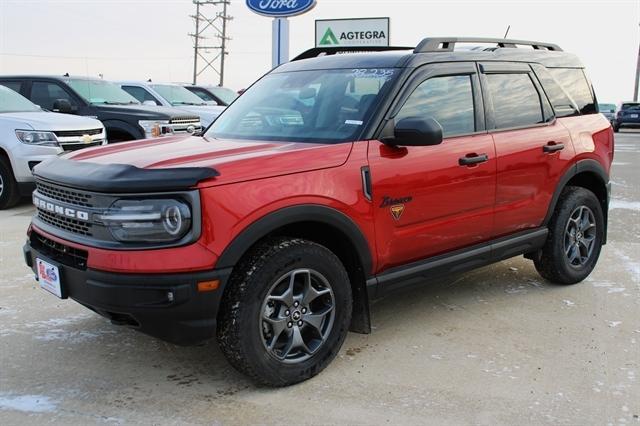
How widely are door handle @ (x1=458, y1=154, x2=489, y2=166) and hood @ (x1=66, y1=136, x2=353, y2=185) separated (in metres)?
0.87

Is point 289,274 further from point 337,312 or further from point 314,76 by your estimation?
point 314,76

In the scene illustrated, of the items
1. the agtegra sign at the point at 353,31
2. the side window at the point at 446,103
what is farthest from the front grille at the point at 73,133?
the agtegra sign at the point at 353,31

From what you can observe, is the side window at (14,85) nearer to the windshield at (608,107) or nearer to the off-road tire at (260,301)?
the off-road tire at (260,301)

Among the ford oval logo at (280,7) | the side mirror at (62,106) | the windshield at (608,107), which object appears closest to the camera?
the side mirror at (62,106)

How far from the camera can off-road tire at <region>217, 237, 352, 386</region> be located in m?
3.05

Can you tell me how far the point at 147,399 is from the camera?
3207mm

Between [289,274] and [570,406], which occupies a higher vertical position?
[289,274]

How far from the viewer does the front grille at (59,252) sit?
3.07 metres

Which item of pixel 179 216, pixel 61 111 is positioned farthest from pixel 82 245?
pixel 61 111

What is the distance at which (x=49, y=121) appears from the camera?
830 centimetres

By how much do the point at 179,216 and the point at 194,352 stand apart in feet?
4.23

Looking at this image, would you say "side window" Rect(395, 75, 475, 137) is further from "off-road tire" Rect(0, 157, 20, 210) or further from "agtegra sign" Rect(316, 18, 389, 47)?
"agtegra sign" Rect(316, 18, 389, 47)

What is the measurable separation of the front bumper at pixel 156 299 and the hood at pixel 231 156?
50cm

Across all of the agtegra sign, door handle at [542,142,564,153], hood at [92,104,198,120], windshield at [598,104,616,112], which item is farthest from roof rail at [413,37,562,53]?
windshield at [598,104,616,112]
